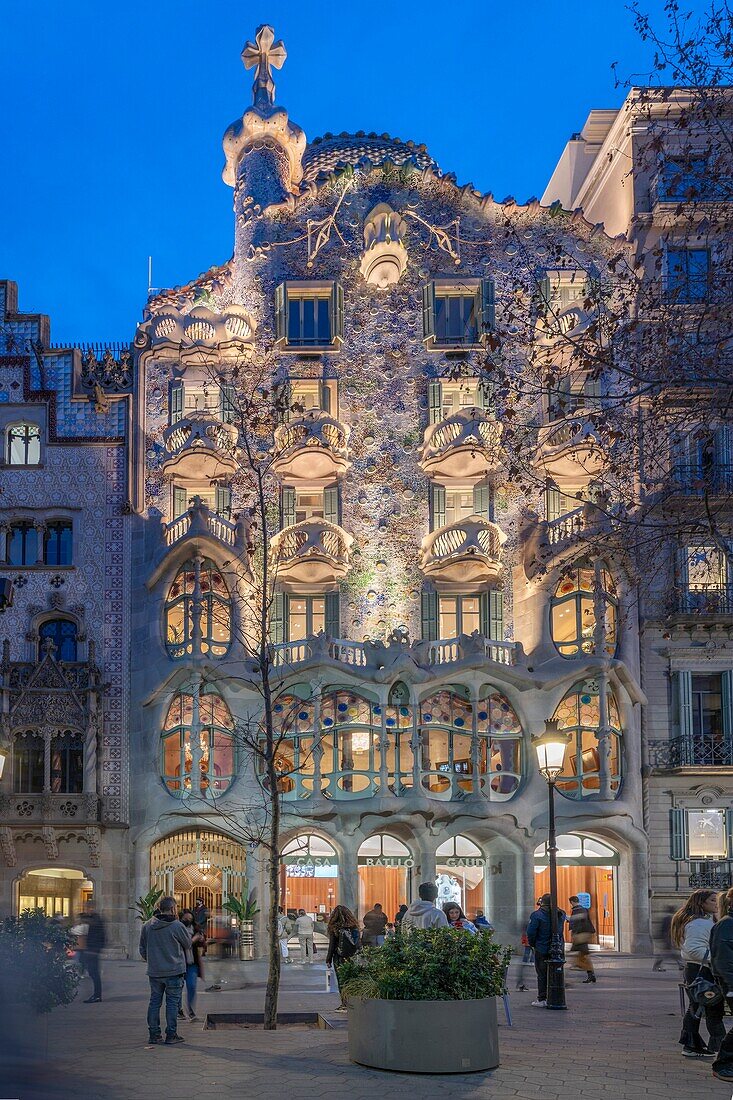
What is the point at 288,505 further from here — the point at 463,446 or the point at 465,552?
the point at 465,552

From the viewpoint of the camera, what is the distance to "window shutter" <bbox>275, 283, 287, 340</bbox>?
39.2m

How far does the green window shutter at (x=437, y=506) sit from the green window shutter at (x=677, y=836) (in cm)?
1026

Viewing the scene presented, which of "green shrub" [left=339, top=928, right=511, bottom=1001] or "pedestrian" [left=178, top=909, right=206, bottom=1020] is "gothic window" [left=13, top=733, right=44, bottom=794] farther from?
"green shrub" [left=339, top=928, right=511, bottom=1001]

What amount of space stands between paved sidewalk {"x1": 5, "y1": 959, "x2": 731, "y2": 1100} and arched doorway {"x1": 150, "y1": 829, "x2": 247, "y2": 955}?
608 inches

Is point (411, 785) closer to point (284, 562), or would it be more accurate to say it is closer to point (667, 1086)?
point (284, 562)

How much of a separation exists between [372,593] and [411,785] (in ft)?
19.0

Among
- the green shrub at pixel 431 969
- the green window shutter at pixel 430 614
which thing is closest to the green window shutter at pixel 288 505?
the green window shutter at pixel 430 614

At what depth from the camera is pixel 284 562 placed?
36375 mm

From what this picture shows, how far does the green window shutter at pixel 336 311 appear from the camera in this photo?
39.2m

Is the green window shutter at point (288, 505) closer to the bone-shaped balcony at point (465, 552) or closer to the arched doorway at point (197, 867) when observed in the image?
the bone-shaped balcony at point (465, 552)

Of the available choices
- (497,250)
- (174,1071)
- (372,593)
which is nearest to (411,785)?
(372,593)

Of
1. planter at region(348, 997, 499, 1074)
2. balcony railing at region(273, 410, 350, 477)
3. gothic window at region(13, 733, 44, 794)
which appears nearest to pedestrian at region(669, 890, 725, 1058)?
planter at region(348, 997, 499, 1074)

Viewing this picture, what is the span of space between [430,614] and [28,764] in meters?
11.7

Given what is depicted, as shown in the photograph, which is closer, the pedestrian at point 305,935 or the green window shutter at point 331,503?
the pedestrian at point 305,935
